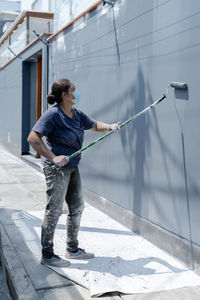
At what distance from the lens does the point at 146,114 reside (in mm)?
4797

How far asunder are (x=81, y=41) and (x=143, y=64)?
2385 millimetres

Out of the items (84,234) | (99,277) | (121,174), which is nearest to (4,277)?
(99,277)

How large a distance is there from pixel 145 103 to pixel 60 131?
53.2 inches

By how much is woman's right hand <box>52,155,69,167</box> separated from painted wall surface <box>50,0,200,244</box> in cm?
119

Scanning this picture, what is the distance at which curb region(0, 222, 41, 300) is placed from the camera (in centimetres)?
336

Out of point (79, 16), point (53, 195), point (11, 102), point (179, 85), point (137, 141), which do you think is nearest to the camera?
point (53, 195)

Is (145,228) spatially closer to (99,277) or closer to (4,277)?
(99,277)

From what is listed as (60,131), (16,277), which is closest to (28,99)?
(60,131)

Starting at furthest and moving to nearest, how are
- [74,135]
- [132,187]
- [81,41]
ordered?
[81,41], [132,187], [74,135]

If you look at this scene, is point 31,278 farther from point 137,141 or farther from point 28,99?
point 28,99

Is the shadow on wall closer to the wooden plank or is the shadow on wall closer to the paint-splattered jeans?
the paint-splattered jeans

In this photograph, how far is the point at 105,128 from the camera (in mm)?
4254

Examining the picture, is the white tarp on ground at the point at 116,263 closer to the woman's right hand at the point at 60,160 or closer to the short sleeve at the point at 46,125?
the woman's right hand at the point at 60,160

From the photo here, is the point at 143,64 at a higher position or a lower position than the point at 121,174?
higher
